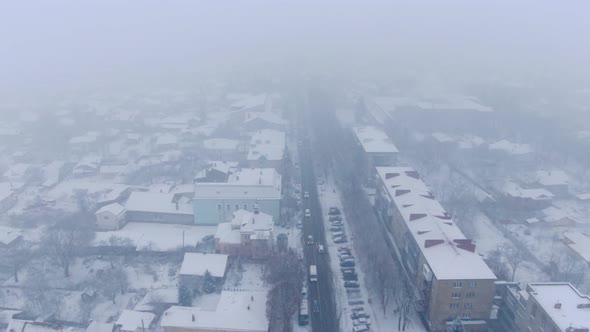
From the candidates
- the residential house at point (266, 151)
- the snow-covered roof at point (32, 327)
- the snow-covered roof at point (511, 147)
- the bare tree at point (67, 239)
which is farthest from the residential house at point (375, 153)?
the snow-covered roof at point (32, 327)

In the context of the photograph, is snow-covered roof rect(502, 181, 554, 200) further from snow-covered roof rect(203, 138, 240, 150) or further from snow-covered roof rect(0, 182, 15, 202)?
snow-covered roof rect(0, 182, 15, 202)

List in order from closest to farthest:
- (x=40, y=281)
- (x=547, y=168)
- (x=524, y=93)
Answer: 1. (x=40, y=281)
2. (x=547, y=168)
3. (x=524, y=93)

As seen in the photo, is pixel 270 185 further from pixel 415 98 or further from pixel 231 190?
pixel 415 98

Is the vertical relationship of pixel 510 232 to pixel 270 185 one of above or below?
below

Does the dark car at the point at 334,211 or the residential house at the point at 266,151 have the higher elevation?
the residential house at the point at 266,151

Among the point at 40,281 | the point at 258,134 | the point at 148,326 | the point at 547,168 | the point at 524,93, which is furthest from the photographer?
the point at 524,93

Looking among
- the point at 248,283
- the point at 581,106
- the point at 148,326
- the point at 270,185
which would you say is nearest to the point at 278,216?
the point at 270,185

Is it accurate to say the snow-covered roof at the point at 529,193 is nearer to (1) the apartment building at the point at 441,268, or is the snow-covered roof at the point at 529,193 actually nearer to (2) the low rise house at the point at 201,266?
(1) the apartment building at the point at 441,268
